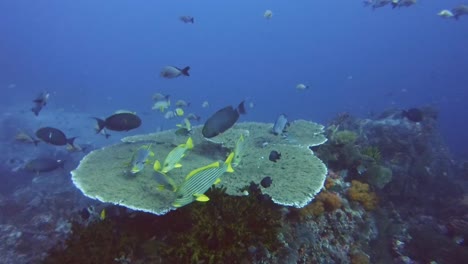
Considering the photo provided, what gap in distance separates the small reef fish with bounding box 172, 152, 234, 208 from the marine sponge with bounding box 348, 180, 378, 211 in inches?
157

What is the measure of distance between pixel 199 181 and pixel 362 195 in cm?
444

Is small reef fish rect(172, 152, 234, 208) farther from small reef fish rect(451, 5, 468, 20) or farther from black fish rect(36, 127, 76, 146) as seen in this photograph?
small reef fish rect(451, 5, 468, 20)

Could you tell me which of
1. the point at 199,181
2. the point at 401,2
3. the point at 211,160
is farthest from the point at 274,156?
the point at 401,2

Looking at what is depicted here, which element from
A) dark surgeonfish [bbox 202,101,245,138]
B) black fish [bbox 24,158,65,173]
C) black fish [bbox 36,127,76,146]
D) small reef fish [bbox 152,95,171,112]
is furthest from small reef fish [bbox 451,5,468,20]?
black fish [bbox 24,158,65,173]

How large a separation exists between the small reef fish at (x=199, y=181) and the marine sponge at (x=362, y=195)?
4.00 meters

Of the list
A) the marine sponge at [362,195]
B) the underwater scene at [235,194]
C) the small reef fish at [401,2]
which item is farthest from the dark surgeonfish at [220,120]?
the small reef fish at [401,2]

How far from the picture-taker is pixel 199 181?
3729mm

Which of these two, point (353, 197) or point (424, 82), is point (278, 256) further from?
point (424, 82)

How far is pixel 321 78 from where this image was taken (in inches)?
5472

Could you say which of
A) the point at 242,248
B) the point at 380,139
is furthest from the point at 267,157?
the point at 380,139

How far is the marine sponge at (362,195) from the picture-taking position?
22.4 ft

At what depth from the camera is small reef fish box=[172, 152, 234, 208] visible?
12.0 feet

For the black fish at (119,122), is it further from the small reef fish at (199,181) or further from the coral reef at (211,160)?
the small reef fish at (199,181)

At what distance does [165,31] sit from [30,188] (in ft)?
643
